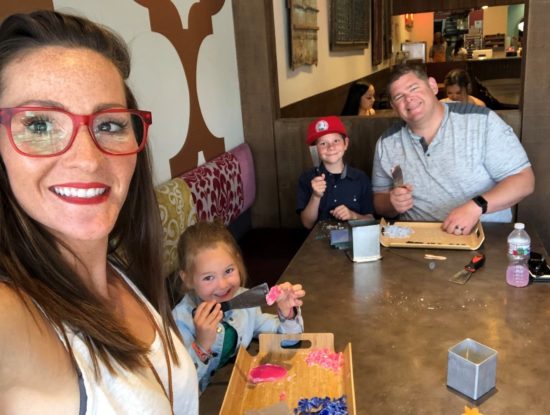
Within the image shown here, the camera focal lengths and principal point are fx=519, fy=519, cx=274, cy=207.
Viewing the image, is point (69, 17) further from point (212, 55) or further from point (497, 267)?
point (212, 55)

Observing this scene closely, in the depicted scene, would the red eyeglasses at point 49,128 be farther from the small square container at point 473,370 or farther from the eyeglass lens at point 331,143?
the eyeglass lens at point 331,143

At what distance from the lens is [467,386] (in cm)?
112

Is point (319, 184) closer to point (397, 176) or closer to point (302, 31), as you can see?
point (397, 176)

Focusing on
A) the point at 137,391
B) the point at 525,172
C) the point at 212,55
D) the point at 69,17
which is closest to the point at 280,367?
the point at 137,391

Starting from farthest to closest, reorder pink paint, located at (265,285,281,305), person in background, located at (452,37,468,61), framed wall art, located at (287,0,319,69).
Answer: person in background, located at (452,37,468,61)
framed wall art, located at (287,0,319,69)
pink paint, located at (265,285,281,305)

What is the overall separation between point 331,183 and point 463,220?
730 millimetres

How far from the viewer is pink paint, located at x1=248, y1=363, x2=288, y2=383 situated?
1.23 m

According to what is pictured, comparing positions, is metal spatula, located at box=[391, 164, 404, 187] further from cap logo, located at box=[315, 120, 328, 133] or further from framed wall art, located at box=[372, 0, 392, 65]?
framed wall art, located at box=[372, 0, 392, 65]

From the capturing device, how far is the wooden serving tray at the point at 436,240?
6.37 feet

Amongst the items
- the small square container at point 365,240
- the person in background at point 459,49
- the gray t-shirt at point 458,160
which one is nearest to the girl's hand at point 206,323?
the small square container at point 365,240

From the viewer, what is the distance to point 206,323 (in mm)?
1280

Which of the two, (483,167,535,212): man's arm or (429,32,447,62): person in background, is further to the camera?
(429,32,447,62): person in background

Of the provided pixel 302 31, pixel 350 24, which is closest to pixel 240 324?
pixel 302 31

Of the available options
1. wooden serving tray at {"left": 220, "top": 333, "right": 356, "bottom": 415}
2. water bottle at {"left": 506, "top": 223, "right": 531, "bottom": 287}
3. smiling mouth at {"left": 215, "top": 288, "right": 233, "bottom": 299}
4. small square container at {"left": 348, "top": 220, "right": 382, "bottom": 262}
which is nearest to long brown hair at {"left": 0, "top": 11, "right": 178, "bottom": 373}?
wooden serving tray at {"left": 220, "top": 333, "right": 356, "bottom": 415}
